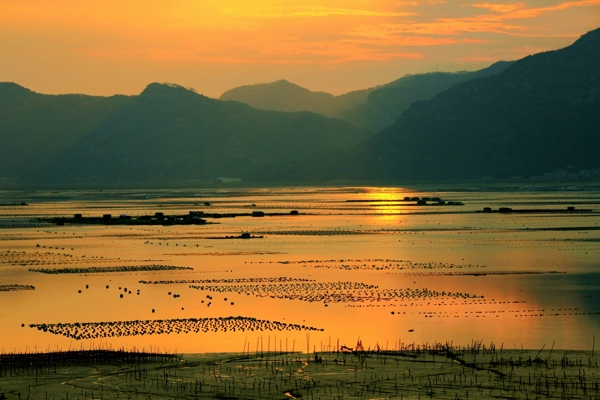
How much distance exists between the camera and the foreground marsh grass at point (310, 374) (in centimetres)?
2689

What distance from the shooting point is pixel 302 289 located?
51.5 m

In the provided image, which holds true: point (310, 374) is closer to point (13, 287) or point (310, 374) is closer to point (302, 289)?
point (302, 289)

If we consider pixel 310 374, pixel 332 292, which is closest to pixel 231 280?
pixel 332 292

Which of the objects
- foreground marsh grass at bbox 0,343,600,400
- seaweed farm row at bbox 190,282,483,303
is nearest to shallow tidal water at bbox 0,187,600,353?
seaweed farm row at bbox 190,282,483,303

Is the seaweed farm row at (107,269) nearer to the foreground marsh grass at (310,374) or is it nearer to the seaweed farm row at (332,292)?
the seaweed farm row at (332,292)

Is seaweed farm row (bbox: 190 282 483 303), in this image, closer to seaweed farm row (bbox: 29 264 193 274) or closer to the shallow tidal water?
the shallow tidal water

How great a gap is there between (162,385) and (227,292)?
22959mm

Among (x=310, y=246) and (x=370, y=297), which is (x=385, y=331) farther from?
(x=310, y=246)

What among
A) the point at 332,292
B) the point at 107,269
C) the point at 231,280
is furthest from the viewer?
the point at 107,269

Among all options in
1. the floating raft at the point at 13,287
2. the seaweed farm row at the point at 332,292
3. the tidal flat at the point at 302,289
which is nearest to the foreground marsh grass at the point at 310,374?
the tidal flat at the point at 302,289

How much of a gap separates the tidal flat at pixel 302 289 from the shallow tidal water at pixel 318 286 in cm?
11

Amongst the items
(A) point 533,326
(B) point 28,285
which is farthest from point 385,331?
(B) point 28,285

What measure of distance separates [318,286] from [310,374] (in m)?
23.7

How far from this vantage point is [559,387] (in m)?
27.2
